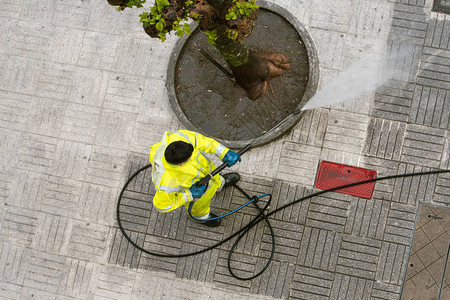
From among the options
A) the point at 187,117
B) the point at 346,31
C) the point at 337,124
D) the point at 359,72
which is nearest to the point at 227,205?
the point at 187,117

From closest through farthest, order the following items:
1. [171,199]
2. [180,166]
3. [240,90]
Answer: [180,166] < [171,199] < [240,90]

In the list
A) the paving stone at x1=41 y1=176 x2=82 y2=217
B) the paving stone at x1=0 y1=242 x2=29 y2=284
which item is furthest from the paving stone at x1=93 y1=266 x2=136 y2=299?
the paving stone at x1=0 y1=242 x2=29 y2=284

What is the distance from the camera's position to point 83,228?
578 centimetres

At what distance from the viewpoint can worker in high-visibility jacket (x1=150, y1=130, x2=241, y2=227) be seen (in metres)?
3.93

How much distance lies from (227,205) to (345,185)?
64.7 inches

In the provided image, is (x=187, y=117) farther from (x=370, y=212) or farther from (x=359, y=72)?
(x=370, y=212)

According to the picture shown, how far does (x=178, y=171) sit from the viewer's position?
4.12m

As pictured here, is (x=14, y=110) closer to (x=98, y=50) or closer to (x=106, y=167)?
(x=98, y=50)

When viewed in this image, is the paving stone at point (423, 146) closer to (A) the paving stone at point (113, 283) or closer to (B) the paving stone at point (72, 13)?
(A) the paving stone at point (113, 283)

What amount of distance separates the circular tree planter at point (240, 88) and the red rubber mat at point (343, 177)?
0.78m

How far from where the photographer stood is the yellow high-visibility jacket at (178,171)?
4.16 meters

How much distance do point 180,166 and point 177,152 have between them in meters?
A: 0.21

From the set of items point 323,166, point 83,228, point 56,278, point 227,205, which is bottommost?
point 56,278

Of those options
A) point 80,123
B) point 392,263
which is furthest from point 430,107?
point 80,123
